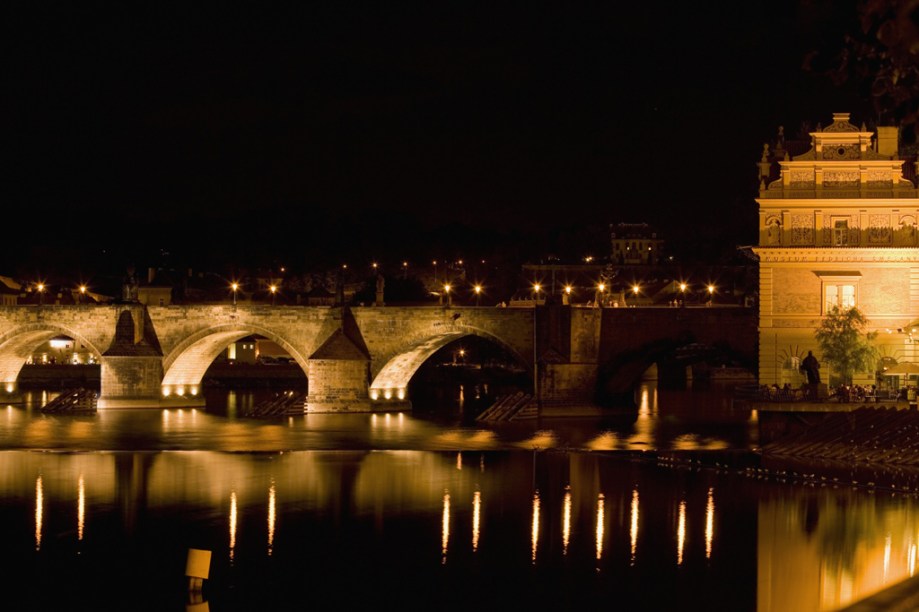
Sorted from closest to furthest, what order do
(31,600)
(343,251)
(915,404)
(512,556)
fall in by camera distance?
1. (31,600)
2. (512,556)
3. (915,404)
4. (343,251)

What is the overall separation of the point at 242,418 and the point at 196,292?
3995cm

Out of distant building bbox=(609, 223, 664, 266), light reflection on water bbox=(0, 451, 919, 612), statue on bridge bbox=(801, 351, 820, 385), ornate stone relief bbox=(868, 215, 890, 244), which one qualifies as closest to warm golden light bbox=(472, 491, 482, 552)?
light reflection on water bbox=(0, 451, 919, 612)

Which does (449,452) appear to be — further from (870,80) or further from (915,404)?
(870,80)

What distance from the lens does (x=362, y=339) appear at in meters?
46.9

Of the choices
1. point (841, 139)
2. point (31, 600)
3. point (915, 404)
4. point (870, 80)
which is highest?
point (841, 139)

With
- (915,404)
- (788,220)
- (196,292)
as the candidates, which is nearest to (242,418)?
(788,220)

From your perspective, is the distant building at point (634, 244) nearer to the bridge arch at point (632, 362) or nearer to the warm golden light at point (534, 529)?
the bridge arch at point (632, 362)

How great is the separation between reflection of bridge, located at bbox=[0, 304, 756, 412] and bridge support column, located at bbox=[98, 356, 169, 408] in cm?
4

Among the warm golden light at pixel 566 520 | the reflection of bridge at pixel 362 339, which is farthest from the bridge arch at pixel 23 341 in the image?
the warm golden light at pixel 566 520

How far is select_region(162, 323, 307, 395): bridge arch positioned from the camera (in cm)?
4866

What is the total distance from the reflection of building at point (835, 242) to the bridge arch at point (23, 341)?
84.7ft

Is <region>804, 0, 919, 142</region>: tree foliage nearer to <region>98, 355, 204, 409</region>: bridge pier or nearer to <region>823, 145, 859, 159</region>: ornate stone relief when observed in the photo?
<region>823, 145, 859, 159</region>: ornate stone relief

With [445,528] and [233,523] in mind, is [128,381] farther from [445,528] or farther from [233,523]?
[445,528]

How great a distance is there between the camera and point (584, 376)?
4419 cm
